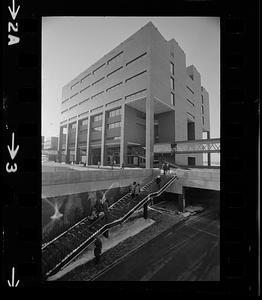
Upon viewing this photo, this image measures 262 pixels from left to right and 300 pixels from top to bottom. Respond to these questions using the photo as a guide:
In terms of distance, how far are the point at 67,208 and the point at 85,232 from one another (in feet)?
2.94

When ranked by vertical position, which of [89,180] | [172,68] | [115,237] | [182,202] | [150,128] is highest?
[172,68]

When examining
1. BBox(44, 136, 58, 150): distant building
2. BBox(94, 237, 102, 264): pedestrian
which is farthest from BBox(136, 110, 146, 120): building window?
BBox(94, 237, 102, 264): pedestrian

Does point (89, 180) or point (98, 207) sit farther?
point (89, 180)

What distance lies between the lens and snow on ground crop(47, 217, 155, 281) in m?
3.49

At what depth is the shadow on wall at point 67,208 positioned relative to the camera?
3074 mm

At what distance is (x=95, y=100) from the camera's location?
812 centimetres

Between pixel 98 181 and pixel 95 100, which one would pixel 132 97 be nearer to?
pixel 95 100

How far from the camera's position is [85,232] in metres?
4.33

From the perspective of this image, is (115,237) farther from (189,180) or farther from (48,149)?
(189,180)

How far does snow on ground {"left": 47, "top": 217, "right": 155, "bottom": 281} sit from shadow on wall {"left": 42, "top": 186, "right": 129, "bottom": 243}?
0.80m
